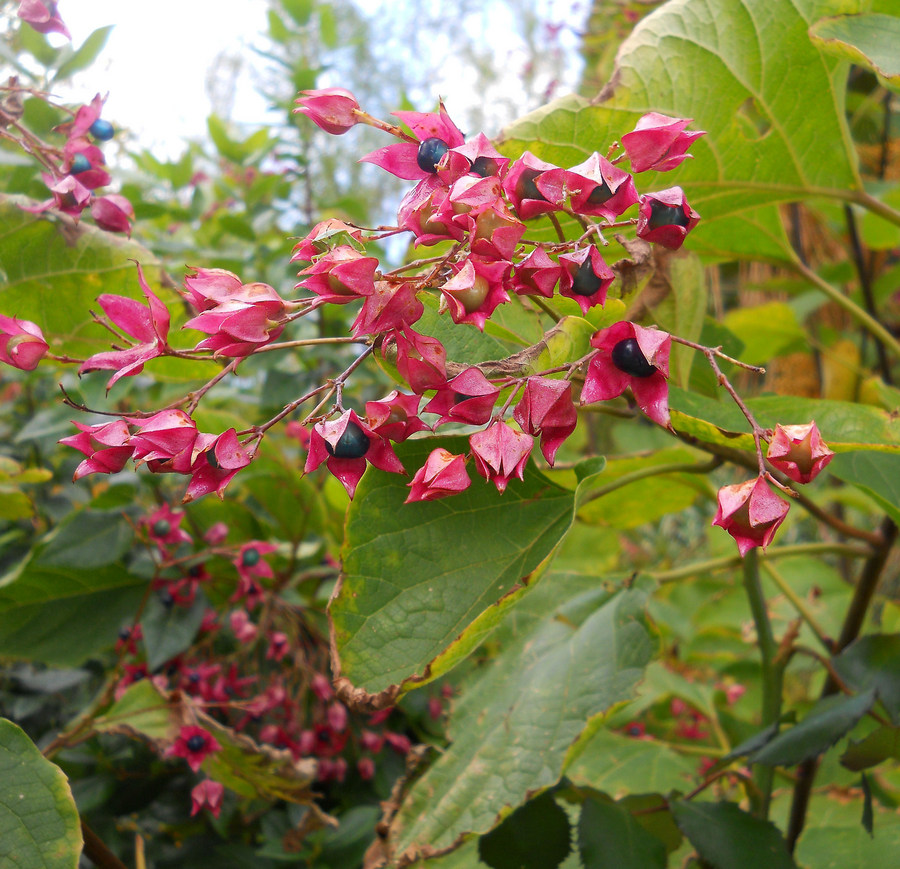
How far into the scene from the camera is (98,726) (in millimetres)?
609

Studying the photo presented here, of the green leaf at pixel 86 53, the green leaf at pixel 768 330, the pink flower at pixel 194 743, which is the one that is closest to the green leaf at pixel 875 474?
the pink flower at pixel 194 743

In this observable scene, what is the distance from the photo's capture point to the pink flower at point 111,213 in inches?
22.4

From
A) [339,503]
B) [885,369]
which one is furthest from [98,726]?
[885,369]

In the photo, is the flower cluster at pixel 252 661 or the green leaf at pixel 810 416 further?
the flower cluster at pixel 252 661

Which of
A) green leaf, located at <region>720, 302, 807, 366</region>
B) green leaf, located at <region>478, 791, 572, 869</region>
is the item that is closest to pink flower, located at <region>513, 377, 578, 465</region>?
green leaf, located at <region>478, 791, 572, 869</region>

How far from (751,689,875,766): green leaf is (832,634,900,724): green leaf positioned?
2 cm

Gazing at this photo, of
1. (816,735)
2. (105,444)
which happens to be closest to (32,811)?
(105,444)

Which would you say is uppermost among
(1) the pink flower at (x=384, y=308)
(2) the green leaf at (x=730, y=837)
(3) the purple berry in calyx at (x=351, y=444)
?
(1) the pink flower at (x=384, y=308)

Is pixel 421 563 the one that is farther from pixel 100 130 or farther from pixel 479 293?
pixel 100 130

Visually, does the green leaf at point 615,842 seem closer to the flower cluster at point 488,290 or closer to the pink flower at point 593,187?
the flower cluster at point 488,290

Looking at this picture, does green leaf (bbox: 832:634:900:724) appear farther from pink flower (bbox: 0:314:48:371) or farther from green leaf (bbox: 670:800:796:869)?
pink flower (bbox: 0:314:48:371)

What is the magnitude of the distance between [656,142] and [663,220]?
0.05 meters

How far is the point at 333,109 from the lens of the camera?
426 millimetres

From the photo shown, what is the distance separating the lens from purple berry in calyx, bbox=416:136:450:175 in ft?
1.28
